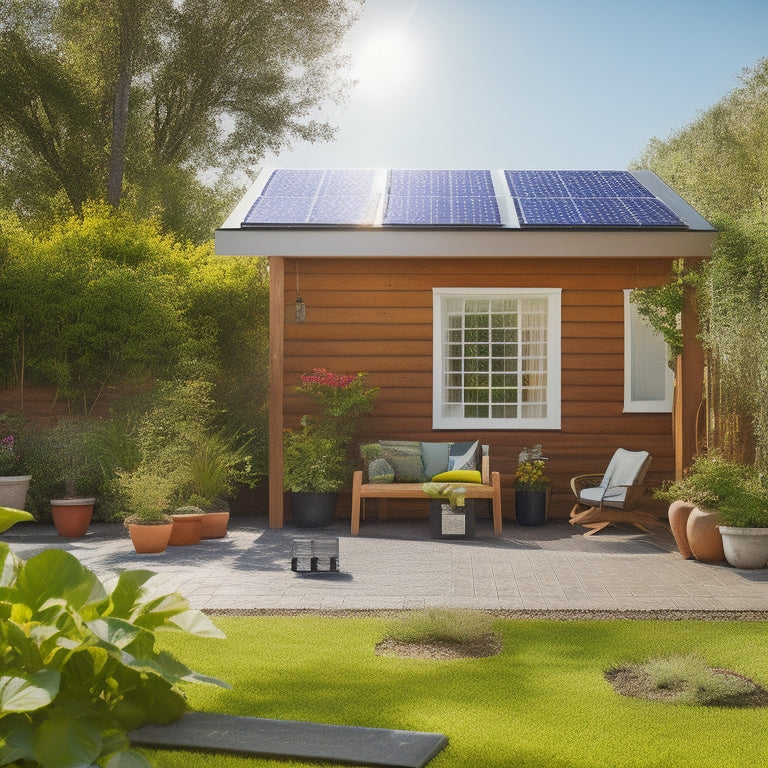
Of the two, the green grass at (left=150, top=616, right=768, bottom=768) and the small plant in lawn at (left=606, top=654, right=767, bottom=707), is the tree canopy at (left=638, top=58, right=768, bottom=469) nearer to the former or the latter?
the green grass at (left=150, top=616, right=768, bottom=768)

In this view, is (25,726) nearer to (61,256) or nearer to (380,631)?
(380,631)

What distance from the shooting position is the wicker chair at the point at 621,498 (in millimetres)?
8820

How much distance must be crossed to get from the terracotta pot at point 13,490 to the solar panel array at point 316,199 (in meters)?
3.43

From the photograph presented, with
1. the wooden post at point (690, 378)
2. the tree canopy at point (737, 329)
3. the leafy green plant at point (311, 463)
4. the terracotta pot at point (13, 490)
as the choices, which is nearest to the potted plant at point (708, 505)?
the tree canopy at point (737, 329)

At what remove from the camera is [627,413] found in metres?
10.5

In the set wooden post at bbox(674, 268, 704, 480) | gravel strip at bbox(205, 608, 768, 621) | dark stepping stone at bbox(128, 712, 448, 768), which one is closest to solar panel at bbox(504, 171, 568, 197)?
wooden post at bbox(674, 268, 704, 480)

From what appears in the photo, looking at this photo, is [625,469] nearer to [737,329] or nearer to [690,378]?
[690,378]

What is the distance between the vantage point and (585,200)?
34.3 ft

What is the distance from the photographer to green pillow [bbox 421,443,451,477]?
980 cm

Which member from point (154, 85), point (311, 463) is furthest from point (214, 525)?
point (154, 85)

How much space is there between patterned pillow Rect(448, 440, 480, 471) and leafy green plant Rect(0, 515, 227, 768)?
6403 millimetres

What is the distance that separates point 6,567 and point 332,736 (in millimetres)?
1285

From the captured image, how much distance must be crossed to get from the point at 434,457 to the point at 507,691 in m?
5.78

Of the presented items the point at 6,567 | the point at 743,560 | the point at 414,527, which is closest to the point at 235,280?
the point at 414,527
